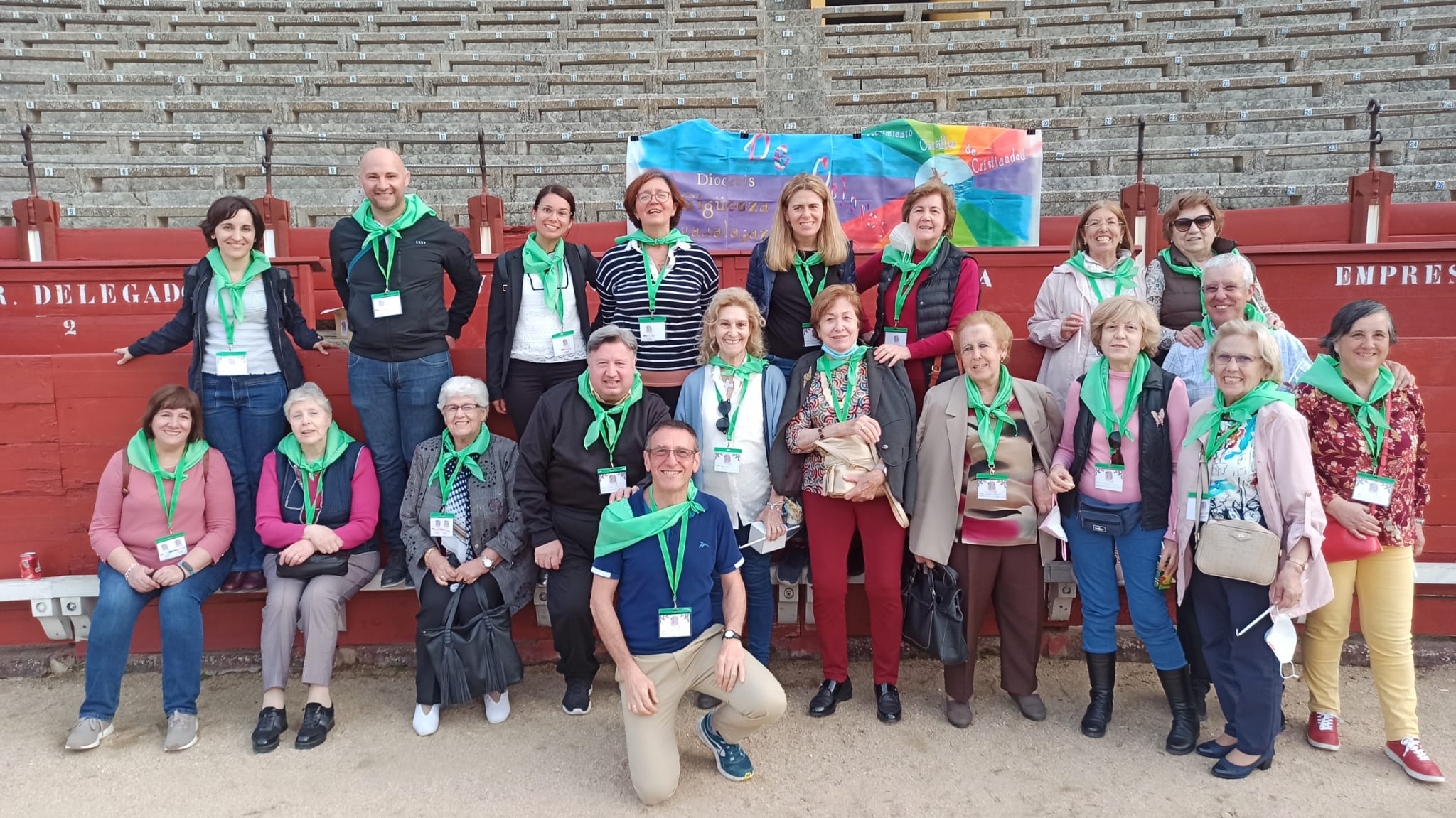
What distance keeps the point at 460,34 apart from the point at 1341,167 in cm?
1293

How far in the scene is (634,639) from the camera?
9.47ft

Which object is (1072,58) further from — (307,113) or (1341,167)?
(307,113)

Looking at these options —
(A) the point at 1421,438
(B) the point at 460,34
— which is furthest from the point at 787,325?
(B) the point at 460,34

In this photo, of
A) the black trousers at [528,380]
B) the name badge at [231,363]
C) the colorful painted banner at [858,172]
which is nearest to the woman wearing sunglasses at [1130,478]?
the black trousers at [528,380]

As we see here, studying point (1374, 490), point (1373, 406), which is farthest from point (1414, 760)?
point (1373, 406)

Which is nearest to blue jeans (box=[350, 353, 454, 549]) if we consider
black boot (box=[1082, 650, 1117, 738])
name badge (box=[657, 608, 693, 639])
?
name badge (box=[657, 608, 693, 639])

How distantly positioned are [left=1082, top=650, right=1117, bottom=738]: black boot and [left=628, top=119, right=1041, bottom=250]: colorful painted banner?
15.7 feet

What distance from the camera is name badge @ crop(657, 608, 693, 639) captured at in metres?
2.85

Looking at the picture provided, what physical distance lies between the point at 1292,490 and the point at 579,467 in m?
2.52

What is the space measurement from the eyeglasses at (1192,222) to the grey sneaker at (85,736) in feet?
16.0

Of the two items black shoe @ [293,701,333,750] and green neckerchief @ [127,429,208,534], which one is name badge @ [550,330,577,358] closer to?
green neckerchief @ [127,429,208,534]

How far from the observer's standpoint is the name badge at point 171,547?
3.31 m

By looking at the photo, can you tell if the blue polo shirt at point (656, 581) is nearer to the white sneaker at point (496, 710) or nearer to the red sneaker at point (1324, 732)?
the white sneaker at point (496, 710)

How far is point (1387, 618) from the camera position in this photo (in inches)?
116
